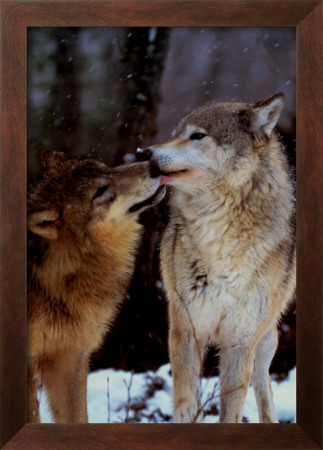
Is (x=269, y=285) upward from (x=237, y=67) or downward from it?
downward

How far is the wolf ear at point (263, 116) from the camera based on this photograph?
269 cm

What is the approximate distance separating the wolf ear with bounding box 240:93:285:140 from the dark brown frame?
0.13 metres

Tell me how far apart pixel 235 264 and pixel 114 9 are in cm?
160

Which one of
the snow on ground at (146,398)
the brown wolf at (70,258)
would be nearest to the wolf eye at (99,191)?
the brown wolf at (70,258)

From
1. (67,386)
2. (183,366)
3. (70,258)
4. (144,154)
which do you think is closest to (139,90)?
(144,154)

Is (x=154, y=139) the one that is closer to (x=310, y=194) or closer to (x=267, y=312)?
(x=310, y=194)

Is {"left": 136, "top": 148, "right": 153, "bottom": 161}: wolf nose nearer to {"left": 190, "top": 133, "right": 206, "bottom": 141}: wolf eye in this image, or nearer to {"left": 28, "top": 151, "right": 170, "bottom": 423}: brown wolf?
{"left": 28, "top": 151, "right": 170, "bottom": 423}: brown wolf

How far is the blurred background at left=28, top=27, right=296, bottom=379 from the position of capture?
2727 millimetres

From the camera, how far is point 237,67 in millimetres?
2736

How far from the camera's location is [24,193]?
270cm

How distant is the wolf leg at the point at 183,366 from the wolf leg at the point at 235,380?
0.17m

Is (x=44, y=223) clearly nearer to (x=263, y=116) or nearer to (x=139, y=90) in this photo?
(x=139, y=90)

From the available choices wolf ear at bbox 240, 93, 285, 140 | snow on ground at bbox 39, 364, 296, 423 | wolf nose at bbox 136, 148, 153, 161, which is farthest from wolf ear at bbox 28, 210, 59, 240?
wolf ear at bbox 240, 93, 285, 140

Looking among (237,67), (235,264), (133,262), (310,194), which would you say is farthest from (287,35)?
(133,262)
